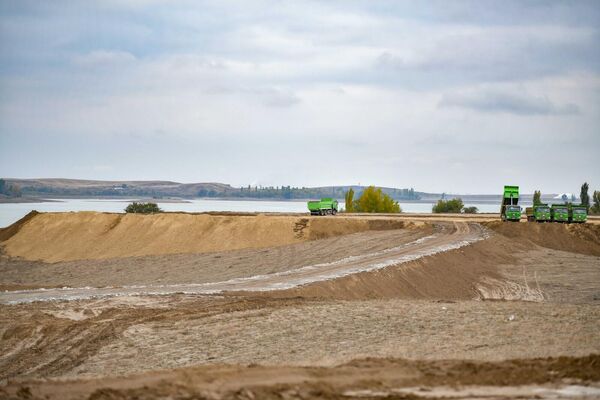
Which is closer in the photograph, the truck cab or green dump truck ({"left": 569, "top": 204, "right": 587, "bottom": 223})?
green dump truck ({"left": 569, "top": 204, "right": 587, "bottom": 223})

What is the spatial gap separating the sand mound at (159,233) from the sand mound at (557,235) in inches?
386

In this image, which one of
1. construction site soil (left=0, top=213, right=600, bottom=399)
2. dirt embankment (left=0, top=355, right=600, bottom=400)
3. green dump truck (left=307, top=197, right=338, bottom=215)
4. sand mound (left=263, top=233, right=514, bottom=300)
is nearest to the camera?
dirt embankment (left=0, top=355, right=600, bottom=400)

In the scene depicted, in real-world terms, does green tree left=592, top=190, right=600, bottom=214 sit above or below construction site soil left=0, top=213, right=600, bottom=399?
above

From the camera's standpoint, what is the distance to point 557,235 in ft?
206

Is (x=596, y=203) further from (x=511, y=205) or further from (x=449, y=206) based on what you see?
(x=511, y=205)

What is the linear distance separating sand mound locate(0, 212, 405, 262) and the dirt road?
16.7 m

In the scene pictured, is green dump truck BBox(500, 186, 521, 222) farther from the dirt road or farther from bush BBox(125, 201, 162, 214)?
bush BBox(125, 201, 162, 214)

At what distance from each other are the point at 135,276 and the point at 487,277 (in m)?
23.2

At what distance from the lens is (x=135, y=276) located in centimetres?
5116

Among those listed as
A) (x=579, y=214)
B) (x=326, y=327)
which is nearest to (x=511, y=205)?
(x=579, y=214)

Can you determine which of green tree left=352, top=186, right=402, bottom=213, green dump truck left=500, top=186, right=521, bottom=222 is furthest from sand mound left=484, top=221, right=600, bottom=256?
green tree left=352, top=186, right=402, bottom=213

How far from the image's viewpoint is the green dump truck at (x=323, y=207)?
80875mm

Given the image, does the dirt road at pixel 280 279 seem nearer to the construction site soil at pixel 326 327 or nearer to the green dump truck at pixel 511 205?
the construction site soil at pixel 326 327

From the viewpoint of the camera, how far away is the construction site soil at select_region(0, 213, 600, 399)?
14.6m
